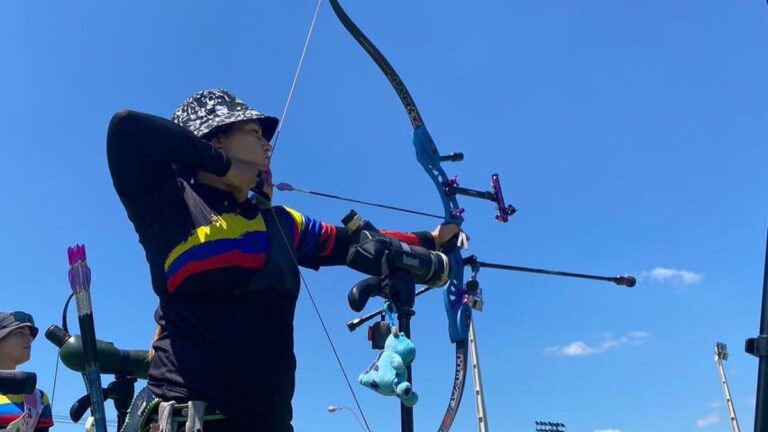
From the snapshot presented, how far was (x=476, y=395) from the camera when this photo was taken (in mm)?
8844

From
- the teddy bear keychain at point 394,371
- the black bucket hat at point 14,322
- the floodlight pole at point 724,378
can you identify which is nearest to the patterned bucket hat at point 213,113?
the teddy bear keychain at point 394,371

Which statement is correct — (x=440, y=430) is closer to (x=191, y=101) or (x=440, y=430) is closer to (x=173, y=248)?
(x=173, y=248)

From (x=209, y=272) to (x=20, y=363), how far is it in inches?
68.2

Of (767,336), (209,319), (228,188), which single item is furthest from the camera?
(228,188)

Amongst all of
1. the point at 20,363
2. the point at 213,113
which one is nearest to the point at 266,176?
the point at 213,113

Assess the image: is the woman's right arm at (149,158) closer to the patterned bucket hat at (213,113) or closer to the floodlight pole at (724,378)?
the patterned bucket hat at (213,113)

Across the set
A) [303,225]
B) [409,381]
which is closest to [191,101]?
[303,225]

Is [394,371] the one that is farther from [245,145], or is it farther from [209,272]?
[245,145]

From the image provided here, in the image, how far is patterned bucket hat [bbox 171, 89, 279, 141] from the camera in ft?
6.80

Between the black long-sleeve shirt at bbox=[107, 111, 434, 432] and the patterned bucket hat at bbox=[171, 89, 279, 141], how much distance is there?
7.3 inches

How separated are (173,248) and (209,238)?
0.35ft

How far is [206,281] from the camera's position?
1783 millimetres

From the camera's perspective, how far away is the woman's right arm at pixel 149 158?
1.76 m

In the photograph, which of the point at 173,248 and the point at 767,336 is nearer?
the point at 767,336
